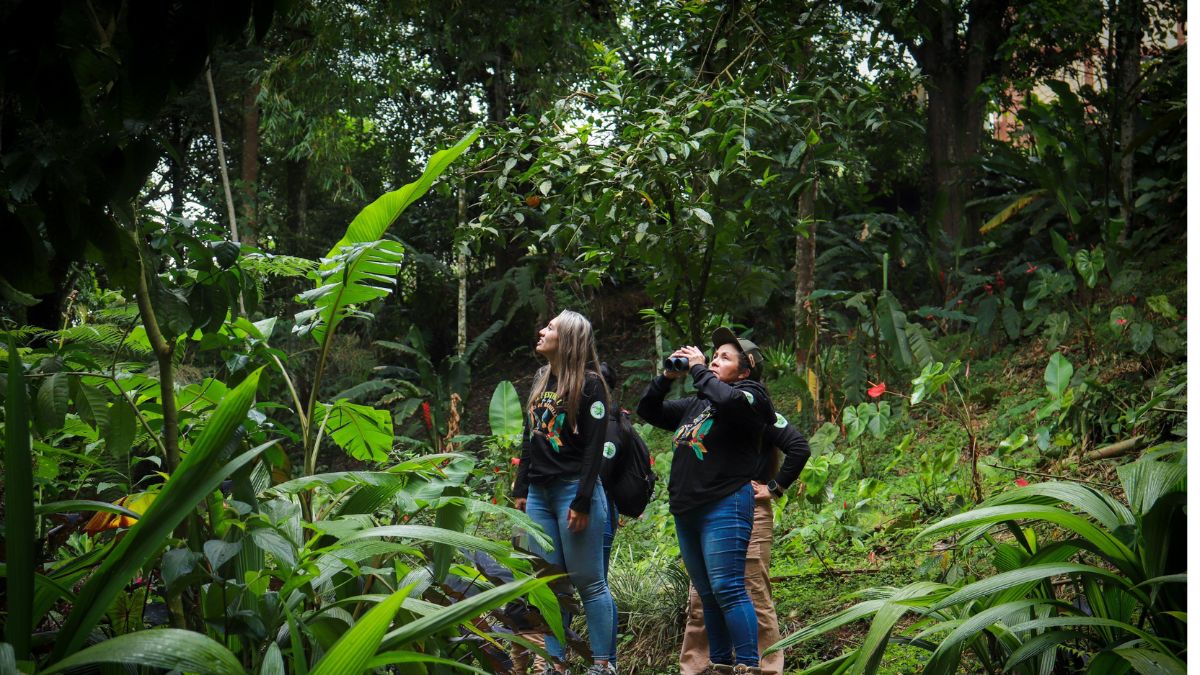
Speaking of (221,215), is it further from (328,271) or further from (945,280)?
(328,271)

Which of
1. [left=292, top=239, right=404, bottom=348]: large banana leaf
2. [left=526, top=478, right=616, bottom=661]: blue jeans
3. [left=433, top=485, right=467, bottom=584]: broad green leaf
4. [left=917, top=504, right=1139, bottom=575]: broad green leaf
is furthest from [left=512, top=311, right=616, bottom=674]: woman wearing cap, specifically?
[left=917, top=504, right=1139, bottom=575]: broad green leaf

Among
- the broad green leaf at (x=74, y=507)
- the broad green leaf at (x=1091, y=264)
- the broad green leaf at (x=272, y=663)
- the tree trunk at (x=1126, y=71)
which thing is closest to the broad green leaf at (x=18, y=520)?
the broad green leaf at (x=74, y=507)

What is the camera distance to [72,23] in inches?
62.9

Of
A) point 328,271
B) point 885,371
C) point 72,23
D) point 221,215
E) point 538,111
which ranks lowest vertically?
point 885,371

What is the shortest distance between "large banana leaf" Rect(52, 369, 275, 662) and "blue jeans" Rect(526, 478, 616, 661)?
2268 millimetres

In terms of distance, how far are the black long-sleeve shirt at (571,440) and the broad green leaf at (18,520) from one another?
2.43 meters

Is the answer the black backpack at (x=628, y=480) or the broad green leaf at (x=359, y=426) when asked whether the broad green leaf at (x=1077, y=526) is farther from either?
the black backpack at (x=628, y=480)

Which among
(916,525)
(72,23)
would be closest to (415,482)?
(72,23)

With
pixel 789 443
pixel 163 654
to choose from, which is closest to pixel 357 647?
pixel 163 654

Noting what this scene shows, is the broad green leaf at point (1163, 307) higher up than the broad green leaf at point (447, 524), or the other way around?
the broad green leaf at point (1163, 307)

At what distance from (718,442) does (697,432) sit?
0.32 feet

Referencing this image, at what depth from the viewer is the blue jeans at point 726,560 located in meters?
3.73

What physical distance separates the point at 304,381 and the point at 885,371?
288 inches

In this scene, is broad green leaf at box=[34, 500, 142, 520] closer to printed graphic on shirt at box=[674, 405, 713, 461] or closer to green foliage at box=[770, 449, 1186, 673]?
green foliage at box=[770, 449, 1186, 673]
